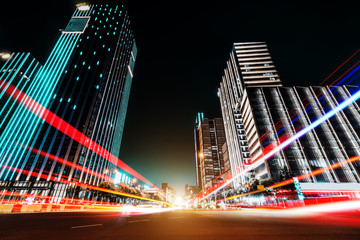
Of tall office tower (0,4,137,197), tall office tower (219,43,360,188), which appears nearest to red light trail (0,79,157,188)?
tall office tower (0,4,137,197)

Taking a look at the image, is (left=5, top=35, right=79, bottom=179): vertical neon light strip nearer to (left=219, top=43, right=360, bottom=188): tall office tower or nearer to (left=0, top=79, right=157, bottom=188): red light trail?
(left=0, top=79, right=157, bottom=188): red light trail

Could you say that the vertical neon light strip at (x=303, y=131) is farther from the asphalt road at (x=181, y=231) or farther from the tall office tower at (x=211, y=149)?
the tall office tower at (x=211, y=149)

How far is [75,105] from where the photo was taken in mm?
79938

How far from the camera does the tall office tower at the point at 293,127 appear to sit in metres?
49.7

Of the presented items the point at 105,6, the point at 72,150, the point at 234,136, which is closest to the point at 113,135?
the point at 72,150

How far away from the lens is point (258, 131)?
191 ft

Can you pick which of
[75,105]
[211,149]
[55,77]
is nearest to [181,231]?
[75,105]

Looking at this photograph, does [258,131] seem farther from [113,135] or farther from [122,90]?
[122,90]

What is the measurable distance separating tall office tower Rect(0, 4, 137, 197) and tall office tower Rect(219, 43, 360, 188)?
5837 centimetres

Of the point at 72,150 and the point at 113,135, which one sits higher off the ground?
the point at 113,135

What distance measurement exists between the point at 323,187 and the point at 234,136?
43.2 m

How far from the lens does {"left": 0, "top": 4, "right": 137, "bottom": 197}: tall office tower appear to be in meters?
66.6

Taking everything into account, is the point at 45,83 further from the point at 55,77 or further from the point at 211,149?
the point at 211,149

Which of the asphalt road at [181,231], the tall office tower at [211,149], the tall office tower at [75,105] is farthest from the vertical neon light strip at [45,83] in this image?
the tall office tower at [211,149]
